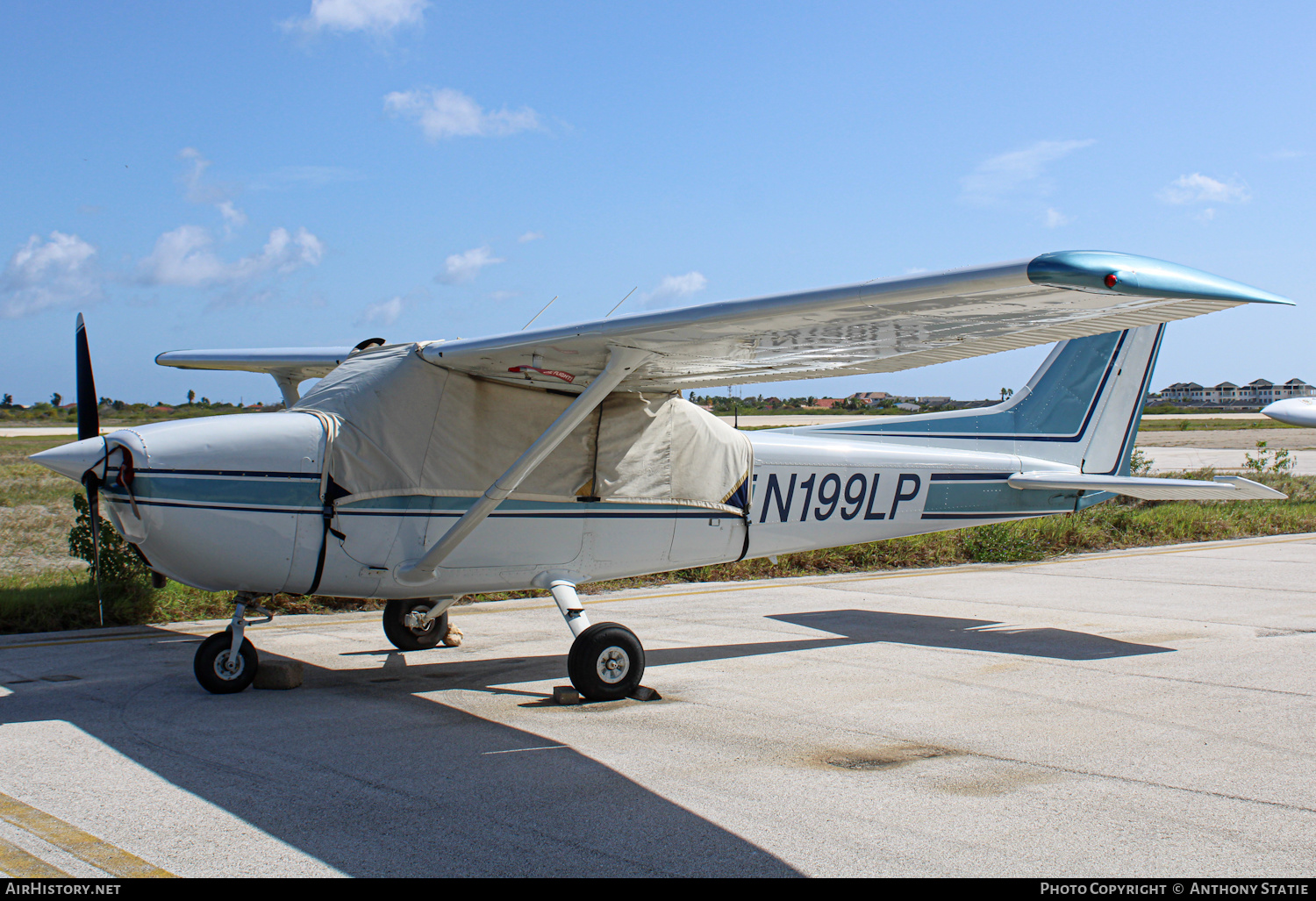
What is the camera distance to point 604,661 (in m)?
6.52

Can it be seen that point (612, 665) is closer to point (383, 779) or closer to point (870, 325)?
point (383, 779)

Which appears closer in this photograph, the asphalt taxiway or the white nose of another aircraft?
the asphalt taxiway

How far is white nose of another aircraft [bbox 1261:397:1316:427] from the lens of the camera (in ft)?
112

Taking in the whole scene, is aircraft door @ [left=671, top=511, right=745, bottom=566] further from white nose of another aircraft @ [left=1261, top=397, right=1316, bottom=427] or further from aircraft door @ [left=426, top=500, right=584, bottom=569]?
white nose of another aircraft @ [left=1261, top=397, right=1316, bottom=427]

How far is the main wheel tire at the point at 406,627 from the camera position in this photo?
7.82 metres

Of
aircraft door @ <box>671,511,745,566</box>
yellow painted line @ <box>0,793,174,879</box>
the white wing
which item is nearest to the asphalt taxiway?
yellow painted line @ <box>0,793,174,879</box>

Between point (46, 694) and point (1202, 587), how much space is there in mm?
11392

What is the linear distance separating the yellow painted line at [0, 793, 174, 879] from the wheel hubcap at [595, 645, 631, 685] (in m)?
3.13

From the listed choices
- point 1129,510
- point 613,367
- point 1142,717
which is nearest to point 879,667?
point 1142,717

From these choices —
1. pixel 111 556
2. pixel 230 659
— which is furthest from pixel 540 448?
pixel 111 556

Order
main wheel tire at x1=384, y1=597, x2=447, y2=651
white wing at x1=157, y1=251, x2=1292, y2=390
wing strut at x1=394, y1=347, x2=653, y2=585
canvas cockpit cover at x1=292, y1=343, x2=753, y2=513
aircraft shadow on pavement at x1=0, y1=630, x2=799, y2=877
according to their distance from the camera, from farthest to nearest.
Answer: main wheel tire at x1=384, y1=597, x2=447, y2=651 → canvas cockpit cover at x1=292, y1=343, x2=753, y2=513 → wing strut at x1=394, y1=347, x2=653, y2=585 → white wing at x1=157, y1=251, x2=1292, y2=390 → aircraft shadow on pavement at x1=0, y1=630, x2=799, y2=877

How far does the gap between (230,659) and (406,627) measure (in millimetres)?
1529

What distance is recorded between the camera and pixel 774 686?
7.00 meters

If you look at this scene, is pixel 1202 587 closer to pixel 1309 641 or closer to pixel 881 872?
pixel 1309 641
